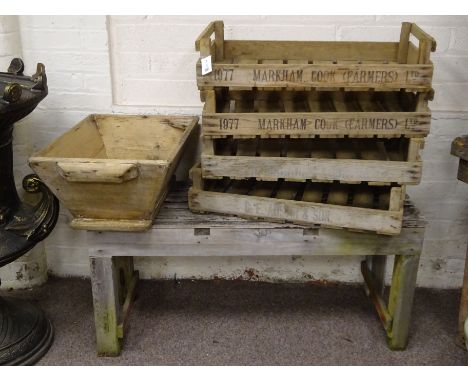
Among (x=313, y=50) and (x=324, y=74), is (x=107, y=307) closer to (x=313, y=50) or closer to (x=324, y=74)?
(x=324, y=74)

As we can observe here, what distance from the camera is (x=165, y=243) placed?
2.06 metres

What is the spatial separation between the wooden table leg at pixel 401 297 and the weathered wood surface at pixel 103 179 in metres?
0.96

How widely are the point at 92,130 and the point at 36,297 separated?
88 centimetres

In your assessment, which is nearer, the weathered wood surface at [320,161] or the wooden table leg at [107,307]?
the weathered wood surface at [320,161]

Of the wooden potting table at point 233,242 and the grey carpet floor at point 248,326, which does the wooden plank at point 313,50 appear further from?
the grey carpet floor at point 248,326

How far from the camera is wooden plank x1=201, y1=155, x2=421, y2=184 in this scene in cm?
191

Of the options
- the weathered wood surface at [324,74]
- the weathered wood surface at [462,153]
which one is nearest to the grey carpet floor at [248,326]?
the weathered wood surface at [462,153]

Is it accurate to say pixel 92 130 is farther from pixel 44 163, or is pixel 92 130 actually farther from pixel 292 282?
pixel 292 282

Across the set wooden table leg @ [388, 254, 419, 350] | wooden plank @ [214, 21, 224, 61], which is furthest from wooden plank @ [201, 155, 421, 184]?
wooden plank @ [214, 21, 224, 61]

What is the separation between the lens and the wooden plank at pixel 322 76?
1828mm

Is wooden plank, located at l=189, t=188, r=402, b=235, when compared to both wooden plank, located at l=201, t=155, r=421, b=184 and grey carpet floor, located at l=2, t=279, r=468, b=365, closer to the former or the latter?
wooden plank, located at l=201, t=155, r=421, b=184

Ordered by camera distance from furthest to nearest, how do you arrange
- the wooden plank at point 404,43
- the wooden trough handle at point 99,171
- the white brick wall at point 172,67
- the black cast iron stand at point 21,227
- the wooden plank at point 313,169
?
the white brick wall at point 172,67 → the wooden plank at point 404,43 → the black cast iron stand at point 21,227 → the wooden plank at point 313,169 → the wooden trough handle at point 99,171

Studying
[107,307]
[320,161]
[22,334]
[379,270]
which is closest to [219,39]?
[320,161]

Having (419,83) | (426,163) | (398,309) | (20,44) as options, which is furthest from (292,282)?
(20,44)
